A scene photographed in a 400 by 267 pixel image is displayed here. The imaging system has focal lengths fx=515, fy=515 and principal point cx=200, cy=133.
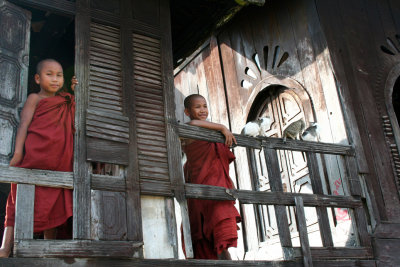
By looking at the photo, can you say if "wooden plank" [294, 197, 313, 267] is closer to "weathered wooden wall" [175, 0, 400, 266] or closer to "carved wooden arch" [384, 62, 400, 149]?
"weathered wooden wall" [175, 0, 400, 266]

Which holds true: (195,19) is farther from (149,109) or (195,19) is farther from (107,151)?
(107,151)

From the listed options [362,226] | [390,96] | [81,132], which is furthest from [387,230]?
[81,132]

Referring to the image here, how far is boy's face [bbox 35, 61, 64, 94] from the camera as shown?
185 inches

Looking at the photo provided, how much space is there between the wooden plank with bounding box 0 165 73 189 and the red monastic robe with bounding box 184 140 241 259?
4.75ft

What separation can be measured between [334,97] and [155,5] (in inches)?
102

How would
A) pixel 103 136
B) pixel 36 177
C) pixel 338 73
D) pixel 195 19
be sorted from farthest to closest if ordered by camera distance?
pixel 338 73, pixel 195 19, pixel 103 136, pixel 36 177

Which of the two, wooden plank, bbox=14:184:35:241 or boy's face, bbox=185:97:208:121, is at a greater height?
boy's face, bbox=185:97:208:121

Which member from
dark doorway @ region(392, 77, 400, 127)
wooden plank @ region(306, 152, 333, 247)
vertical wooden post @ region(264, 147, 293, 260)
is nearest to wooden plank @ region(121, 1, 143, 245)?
vertical wooden post @ region(264, 147, 293, 260)

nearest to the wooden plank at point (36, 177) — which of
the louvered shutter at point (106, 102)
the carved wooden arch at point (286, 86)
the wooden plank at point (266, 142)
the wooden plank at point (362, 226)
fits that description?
the louvered shutter at point (106, 102)

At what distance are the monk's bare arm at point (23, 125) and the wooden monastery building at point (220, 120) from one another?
7 cm

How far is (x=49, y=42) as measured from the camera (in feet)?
20.3

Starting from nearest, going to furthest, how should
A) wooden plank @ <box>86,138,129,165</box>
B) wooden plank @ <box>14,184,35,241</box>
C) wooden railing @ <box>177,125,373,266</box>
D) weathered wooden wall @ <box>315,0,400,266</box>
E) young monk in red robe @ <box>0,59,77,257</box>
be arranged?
wooden plank @ <box>14,184,35,241</box>, young monk in red robe @ <box>0,59,77,257</box>, wooden plank @ <box>86,138,129,165</box>, wooden railing @ <box>177,125,373,266</box>, weathered wooden wall @ <box>315,0,400,266</box>

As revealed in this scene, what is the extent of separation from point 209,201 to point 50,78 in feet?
6.37

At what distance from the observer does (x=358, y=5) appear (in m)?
7.52
